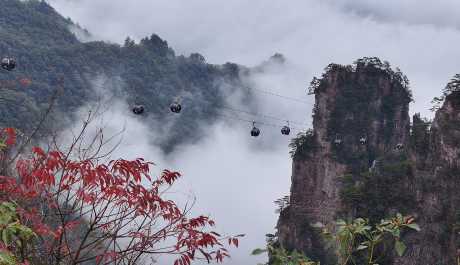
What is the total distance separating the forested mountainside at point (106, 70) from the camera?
125 m

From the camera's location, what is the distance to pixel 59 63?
429ft

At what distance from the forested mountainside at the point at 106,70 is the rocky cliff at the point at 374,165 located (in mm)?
73583

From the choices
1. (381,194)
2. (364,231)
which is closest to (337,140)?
(381,194)

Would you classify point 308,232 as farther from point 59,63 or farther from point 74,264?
point 59,63

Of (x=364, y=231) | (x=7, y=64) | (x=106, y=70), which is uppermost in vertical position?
(x=106, y=70)

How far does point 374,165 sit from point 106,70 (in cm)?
10833

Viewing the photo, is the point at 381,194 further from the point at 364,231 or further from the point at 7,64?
the point at 364,231

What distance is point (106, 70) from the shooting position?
476ft

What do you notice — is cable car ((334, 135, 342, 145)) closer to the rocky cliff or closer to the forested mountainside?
the rocky cliff

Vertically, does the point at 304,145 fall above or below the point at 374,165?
above

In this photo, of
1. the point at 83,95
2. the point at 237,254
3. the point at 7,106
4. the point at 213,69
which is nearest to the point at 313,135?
the point at 7,106

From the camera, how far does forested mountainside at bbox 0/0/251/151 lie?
4934 inches

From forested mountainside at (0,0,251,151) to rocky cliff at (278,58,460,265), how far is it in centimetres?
7358

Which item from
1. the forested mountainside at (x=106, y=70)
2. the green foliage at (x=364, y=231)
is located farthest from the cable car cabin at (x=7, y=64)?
the forested mountainside at (x=106, y=70)
